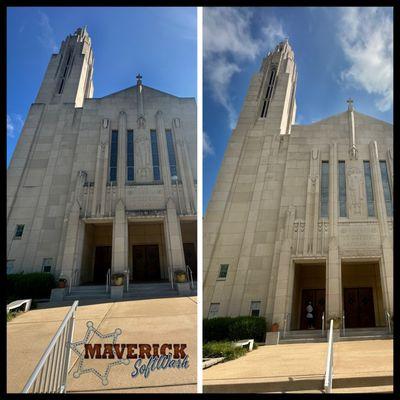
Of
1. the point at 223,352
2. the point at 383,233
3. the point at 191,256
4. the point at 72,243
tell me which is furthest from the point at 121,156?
the point at 383,233

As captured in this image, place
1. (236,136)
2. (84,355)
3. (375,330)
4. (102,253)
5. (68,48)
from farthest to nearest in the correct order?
(236,136)
(68,48)
(102,253)
(375,330)
(84,355)

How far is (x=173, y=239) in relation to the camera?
42.8ft

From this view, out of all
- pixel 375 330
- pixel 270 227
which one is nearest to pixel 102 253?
pixel 270 227

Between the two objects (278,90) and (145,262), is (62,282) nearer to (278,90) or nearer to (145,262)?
(145,262)

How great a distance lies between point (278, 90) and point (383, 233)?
29.0ft

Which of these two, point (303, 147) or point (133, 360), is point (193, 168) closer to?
point (303, 147)

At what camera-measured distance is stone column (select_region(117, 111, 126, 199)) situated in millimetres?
14195

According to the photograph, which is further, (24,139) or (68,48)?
(68,48)

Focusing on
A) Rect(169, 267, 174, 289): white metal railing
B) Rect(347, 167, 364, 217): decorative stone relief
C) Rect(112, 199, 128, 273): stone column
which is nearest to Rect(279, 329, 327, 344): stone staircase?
Rect(169, 267, 174, 289): white metal railing

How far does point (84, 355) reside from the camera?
542 cm

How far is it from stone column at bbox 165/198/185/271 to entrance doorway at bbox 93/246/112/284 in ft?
10.3

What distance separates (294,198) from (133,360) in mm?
11443

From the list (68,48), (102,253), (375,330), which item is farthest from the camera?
(68,48)

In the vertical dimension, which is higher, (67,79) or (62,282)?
(67,79)
